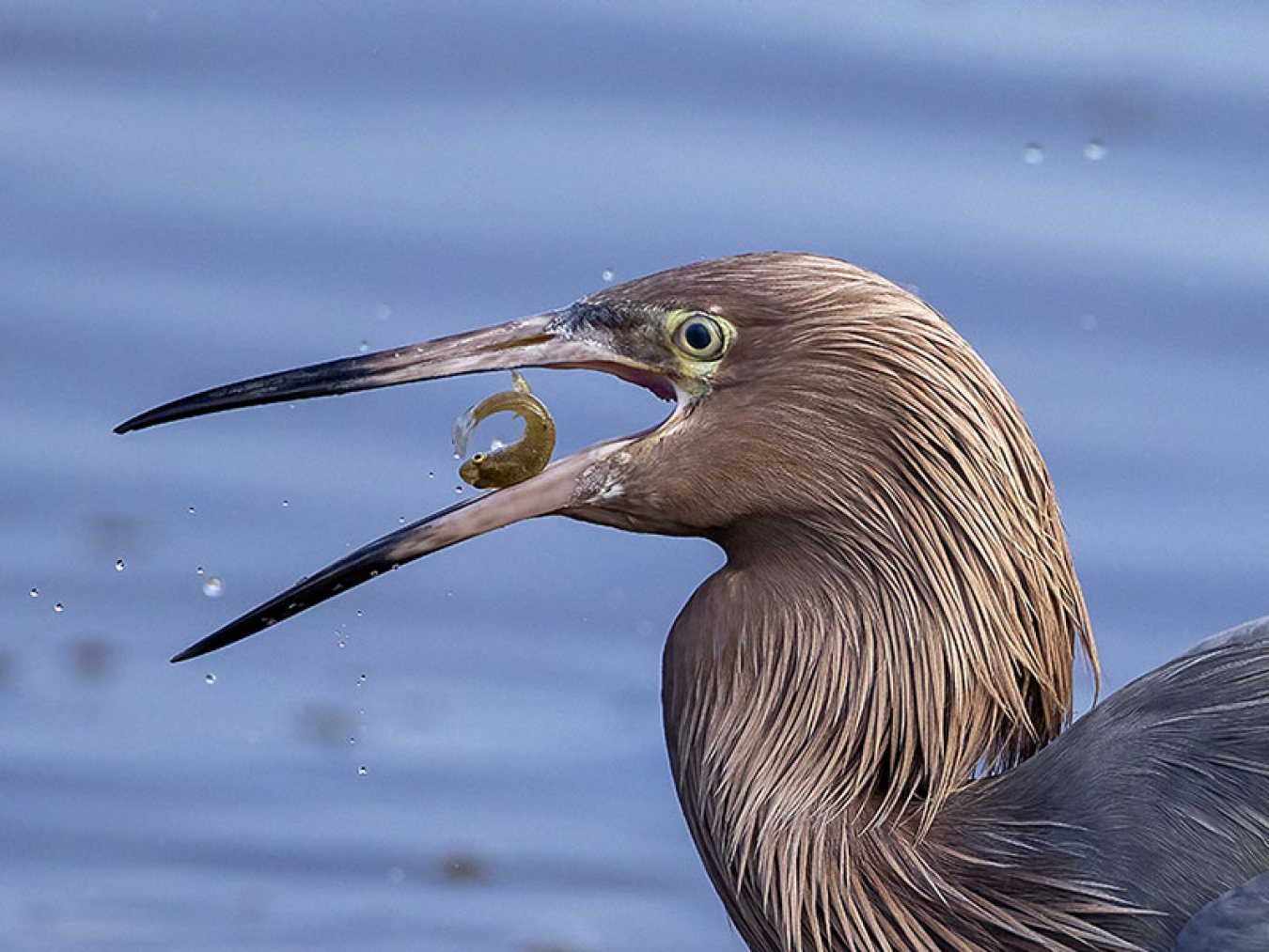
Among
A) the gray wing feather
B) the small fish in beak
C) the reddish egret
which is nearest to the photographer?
the gray wing feather

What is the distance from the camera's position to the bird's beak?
284 cm

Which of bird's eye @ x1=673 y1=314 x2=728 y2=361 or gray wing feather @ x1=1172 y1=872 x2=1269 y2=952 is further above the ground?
bird's eye @ x1=673 y1=314 x2=728 y2=361

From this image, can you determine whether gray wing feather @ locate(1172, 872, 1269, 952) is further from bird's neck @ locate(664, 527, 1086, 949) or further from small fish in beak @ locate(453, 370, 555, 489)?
small fish in beak @ locate(453, 370, 555, 489)

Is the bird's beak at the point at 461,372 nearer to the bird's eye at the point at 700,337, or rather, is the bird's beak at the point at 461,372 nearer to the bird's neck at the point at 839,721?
the bird's eye at the point at 700,337

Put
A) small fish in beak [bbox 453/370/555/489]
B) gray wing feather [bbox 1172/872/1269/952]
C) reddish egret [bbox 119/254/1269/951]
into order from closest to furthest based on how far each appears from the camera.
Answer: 1. gray wing feather [bbox 1172/872/1269/952]
2. reddish egret [bbox 119/254/1269/951]
3. small fish in beak [bbox 453/370/555/489]

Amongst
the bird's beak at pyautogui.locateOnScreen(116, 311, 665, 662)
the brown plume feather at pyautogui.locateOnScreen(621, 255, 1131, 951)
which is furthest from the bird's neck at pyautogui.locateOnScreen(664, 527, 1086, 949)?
the bird's beak at pyautogui.locateOnScreen(116, 311, 665, 662)

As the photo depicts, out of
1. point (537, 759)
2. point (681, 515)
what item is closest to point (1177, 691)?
point (681, 515)

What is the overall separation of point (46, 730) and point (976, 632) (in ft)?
7.57

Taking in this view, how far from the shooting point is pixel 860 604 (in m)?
2.83

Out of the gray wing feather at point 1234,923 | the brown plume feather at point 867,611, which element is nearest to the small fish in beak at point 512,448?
the brown plume feather at point 867,611

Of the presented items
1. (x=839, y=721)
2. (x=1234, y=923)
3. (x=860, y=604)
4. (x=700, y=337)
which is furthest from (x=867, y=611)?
(x=1234, y=923)

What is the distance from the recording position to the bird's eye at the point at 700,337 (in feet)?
9.21

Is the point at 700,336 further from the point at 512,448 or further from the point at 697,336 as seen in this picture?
the point at 512,448

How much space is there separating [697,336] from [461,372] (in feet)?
0.91
